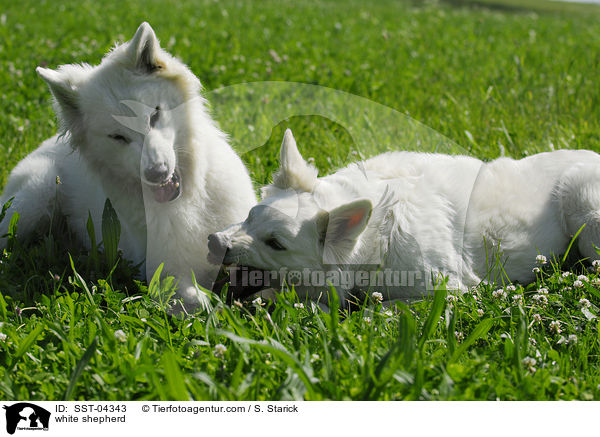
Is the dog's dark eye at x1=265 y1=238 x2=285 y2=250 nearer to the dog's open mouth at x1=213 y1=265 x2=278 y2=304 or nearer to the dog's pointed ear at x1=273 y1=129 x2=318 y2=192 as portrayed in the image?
the dog's open mouth at x1=213 y1=265 x2=278 y2=304

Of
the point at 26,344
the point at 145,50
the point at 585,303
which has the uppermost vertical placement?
the point at 145,50

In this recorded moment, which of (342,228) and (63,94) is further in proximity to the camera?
(63,94)

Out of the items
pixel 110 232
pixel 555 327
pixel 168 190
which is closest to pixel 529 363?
pixel 555 327

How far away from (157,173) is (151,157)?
0.09 meters

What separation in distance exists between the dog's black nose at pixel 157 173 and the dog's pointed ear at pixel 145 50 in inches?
25.1

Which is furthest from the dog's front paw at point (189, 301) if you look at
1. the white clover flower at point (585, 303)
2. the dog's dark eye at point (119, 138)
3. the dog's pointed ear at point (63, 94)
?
the white clover flower at point (585, 303)

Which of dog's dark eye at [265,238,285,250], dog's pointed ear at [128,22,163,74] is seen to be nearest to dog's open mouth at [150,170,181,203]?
dog's pointed ear at [128,22,163,74]

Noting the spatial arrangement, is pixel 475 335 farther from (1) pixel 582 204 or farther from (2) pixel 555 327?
(1) pixel 582 204

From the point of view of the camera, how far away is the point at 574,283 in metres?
3.43

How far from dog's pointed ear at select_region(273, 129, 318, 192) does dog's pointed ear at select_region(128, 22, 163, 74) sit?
88cm

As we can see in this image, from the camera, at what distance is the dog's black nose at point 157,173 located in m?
3.30

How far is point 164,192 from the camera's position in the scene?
3.73m
